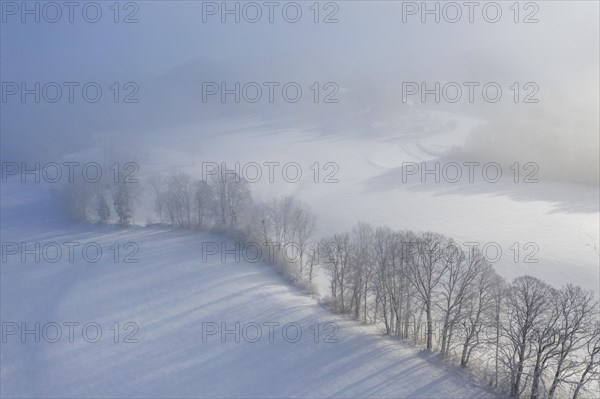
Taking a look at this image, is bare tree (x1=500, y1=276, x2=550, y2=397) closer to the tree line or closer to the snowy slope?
the tree line

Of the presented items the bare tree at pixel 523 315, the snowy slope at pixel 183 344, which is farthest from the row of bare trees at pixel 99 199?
the bare tree at pixel 523 315

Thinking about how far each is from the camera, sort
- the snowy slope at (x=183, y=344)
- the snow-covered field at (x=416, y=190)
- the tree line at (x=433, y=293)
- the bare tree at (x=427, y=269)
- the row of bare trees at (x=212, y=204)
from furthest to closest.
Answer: the row of bare trees at (x=212, y=204)
the snow-covered field at (x=416, y=190)
the bare tree at (x=427, y=269)
the snowy slope at (x=183, y=344)
the tree line at (x=433, y=293)

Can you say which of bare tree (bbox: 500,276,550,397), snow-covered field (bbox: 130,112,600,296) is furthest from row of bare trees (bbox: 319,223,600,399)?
snow-covered field (bbox: 130,112,600,296)

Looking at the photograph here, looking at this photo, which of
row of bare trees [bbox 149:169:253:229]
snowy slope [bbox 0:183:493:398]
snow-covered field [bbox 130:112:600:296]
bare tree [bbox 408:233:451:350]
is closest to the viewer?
snowy slope [bbox 0:183:493:398]

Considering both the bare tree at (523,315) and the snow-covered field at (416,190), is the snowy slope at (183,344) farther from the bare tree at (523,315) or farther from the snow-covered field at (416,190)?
the snow-covered field at (416,190)

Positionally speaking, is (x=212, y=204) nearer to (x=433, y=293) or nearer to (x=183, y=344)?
(x=183, y=344)
